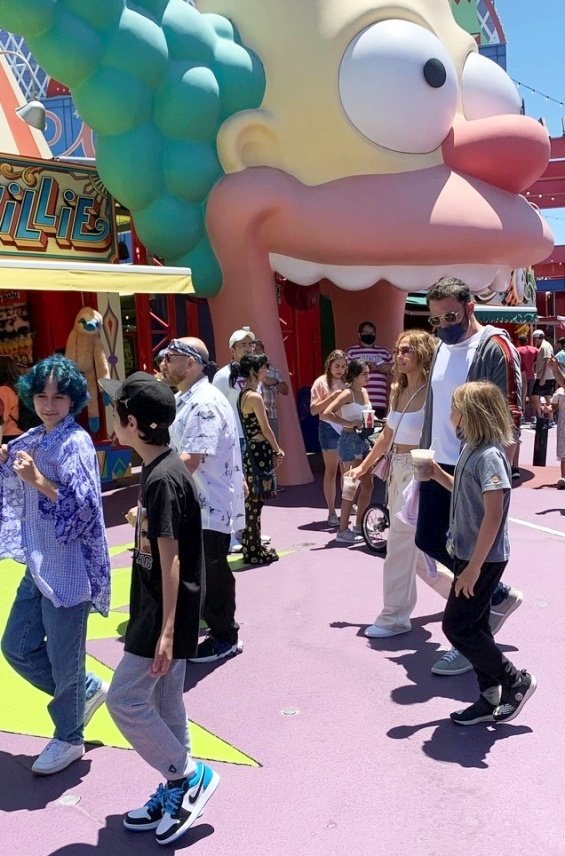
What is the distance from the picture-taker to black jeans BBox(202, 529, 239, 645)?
439cm

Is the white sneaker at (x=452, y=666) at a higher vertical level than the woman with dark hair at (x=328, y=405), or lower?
lower

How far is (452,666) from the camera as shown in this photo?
13.4 feet

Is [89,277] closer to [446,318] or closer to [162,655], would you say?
[446,318]

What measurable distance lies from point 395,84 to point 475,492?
20.6 feet

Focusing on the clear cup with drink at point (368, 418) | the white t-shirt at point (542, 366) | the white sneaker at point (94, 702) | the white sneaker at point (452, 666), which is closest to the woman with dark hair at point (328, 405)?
the clear cup with drink at point (368, 418)

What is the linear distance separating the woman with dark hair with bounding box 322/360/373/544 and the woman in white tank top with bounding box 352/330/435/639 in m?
1.96

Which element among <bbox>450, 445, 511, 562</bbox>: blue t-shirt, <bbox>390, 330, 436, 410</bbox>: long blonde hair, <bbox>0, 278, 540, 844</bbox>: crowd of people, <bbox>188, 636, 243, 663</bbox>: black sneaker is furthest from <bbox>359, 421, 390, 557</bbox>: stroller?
<bbox>450, 445, 511, 562</bbox>: blue t-shirt

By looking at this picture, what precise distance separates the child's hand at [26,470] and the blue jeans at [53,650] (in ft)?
1.46

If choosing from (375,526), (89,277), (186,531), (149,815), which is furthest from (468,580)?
(89,277)

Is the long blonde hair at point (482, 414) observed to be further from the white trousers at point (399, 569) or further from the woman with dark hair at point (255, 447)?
the woman with dark hair at point (255, 447)

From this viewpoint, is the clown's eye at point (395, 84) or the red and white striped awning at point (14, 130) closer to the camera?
the clown's eye at point (395, 84)

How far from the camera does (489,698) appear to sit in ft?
11.7

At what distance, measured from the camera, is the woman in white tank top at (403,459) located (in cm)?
459

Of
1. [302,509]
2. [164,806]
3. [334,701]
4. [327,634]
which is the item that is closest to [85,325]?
[302,509]
